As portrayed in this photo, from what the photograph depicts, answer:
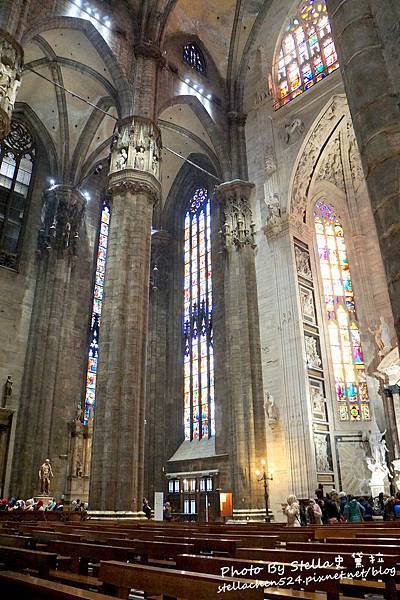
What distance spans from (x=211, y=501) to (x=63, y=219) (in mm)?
14923

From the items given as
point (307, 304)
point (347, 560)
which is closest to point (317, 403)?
point (307, 304)

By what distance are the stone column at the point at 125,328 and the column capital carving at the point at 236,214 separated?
4.72 m

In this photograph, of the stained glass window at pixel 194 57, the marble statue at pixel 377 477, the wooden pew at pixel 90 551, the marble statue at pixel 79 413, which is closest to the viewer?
the wooden pew at pixel 90 551

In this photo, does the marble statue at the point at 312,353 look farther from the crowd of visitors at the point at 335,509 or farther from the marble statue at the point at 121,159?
the marble statue at the point at 121,159

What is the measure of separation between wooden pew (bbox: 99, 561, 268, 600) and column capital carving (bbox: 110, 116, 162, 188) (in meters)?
15.1

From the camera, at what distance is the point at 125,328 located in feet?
47.3

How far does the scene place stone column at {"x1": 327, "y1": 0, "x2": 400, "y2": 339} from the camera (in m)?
3.80

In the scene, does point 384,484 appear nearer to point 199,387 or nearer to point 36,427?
point 199,387

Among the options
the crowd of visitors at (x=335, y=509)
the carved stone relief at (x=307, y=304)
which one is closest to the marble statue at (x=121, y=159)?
the carved stone relief at (x=307, y=304)

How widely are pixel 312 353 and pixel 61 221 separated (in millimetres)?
13602

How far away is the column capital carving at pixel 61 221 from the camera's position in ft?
73.1

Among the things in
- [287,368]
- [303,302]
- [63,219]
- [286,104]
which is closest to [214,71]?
[286,104]

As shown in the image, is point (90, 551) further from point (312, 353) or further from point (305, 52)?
point (305, 52)

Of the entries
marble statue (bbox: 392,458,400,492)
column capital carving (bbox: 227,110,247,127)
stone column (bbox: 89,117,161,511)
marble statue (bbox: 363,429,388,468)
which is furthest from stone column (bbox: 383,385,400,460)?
column capital carving (bbox: 227,110,247,127)
